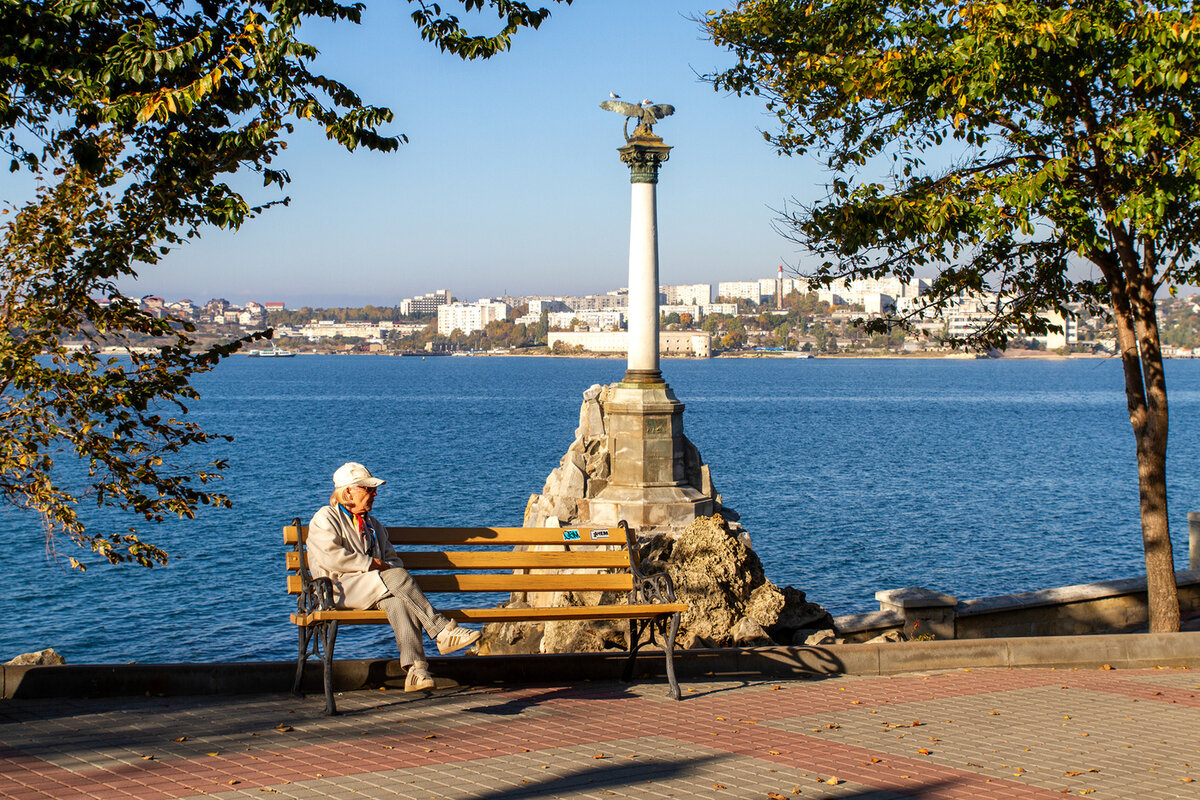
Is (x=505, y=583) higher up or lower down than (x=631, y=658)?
higher up

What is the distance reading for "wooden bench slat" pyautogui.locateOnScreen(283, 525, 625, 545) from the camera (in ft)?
23.7

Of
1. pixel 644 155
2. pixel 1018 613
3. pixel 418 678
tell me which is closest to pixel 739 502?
pixel 644 155

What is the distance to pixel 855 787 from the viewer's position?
16.9 feet

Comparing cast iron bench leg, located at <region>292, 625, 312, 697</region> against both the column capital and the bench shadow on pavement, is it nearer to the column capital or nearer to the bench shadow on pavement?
the bench shadow on pavement

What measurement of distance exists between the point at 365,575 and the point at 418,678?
2.11 ft

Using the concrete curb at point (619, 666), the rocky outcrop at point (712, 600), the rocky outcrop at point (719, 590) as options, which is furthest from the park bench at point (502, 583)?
the rocky outcrop at point (719, 590)

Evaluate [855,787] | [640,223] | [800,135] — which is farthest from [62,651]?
[855,787]

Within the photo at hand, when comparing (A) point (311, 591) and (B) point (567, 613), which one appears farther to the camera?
(B) point (567, 613)

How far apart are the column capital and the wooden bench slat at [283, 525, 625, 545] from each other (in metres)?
8.08

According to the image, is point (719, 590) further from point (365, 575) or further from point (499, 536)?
point (365, 575)

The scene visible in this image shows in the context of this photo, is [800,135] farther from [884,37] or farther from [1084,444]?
[1084,444]

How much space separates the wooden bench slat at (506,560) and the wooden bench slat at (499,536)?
0.08 meters

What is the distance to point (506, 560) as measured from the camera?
714 centimetres

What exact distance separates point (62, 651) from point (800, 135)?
1292 centimetres
